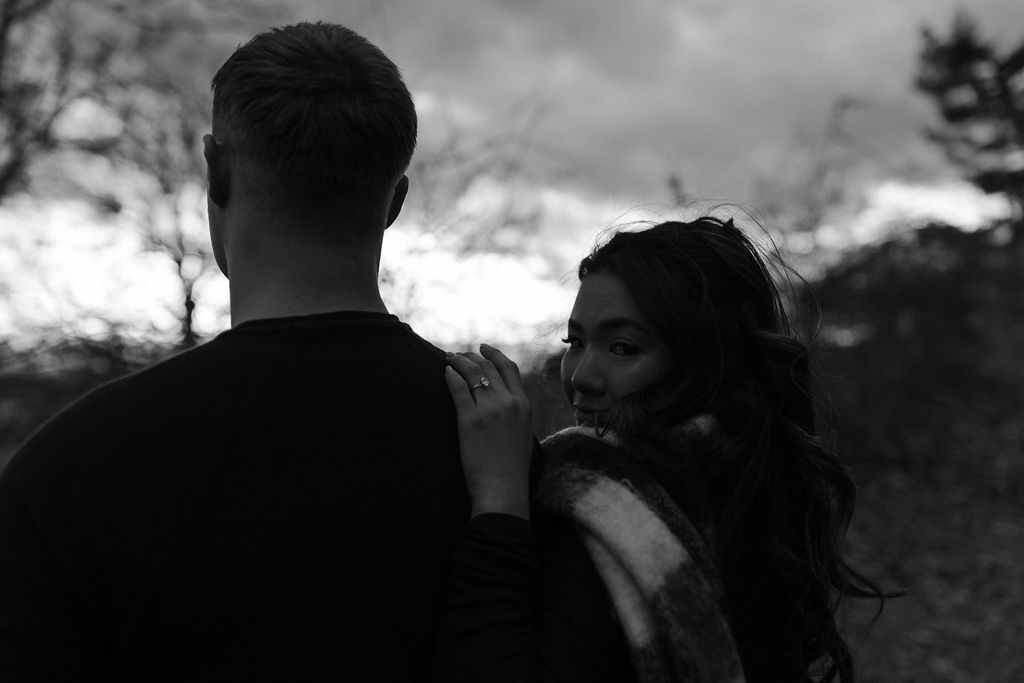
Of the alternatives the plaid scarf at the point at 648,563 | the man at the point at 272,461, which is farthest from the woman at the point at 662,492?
the man at the point at 272,461

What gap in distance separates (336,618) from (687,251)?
4.81 ft

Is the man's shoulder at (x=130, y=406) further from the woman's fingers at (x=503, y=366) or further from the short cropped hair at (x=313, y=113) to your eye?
the woman's fingers at (x=503, y=366)

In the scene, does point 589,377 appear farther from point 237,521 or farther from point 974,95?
point 974,95

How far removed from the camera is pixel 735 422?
94.3 inches

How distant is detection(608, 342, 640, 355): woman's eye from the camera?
2514mm

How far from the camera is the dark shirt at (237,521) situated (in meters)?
1.40

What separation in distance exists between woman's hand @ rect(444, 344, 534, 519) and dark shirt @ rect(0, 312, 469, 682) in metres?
0.08

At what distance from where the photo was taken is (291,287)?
1656mm

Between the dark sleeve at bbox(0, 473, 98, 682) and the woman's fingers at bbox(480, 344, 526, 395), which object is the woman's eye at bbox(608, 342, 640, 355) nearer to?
the woman's fingers at bbox(480, 344, 526, 395)

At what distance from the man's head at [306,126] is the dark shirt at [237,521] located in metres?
0.20

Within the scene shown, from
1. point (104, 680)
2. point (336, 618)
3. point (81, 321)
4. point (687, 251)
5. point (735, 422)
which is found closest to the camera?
point (104, 680)

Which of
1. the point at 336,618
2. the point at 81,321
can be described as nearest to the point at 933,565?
the point at 81,321

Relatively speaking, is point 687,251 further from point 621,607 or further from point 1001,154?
point 1001,154

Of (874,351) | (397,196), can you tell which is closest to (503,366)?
(397,196)
